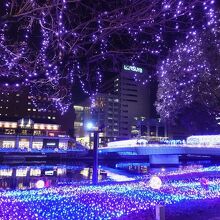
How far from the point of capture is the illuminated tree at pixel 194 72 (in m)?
19.2

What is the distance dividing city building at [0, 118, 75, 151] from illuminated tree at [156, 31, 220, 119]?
153 feet

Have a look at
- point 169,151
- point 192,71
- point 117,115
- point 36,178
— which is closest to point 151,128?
point 117,115

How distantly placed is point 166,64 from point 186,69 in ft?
4.31

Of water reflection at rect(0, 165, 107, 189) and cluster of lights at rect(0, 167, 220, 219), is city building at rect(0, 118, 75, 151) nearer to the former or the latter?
water reflection at rect(0, 165, 107, 189)

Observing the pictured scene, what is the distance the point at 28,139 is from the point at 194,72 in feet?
204

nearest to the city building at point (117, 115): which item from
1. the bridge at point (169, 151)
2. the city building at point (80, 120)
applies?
the city building at point (80, 120)

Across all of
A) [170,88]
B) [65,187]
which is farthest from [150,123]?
[65,187]

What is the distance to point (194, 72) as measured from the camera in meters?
20.4

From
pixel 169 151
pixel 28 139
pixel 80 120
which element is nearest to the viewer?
pixel 169 151

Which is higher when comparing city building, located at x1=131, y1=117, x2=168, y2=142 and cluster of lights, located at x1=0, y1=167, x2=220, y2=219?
city building, located at x1=131, y1=117, x2=168, y2=142

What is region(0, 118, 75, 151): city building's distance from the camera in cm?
7356

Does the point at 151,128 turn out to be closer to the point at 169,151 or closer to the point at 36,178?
the point at 169,151

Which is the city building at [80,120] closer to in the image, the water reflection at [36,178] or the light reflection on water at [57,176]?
the light reflection on water at [57,176]

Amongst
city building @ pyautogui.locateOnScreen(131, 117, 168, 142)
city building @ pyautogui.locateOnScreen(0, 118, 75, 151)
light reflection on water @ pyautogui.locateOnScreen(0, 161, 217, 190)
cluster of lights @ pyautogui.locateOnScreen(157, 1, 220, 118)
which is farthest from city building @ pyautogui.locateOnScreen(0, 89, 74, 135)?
cluster of lights @ pyautogui.locateOnScreen(157, 1, 220, 118)
